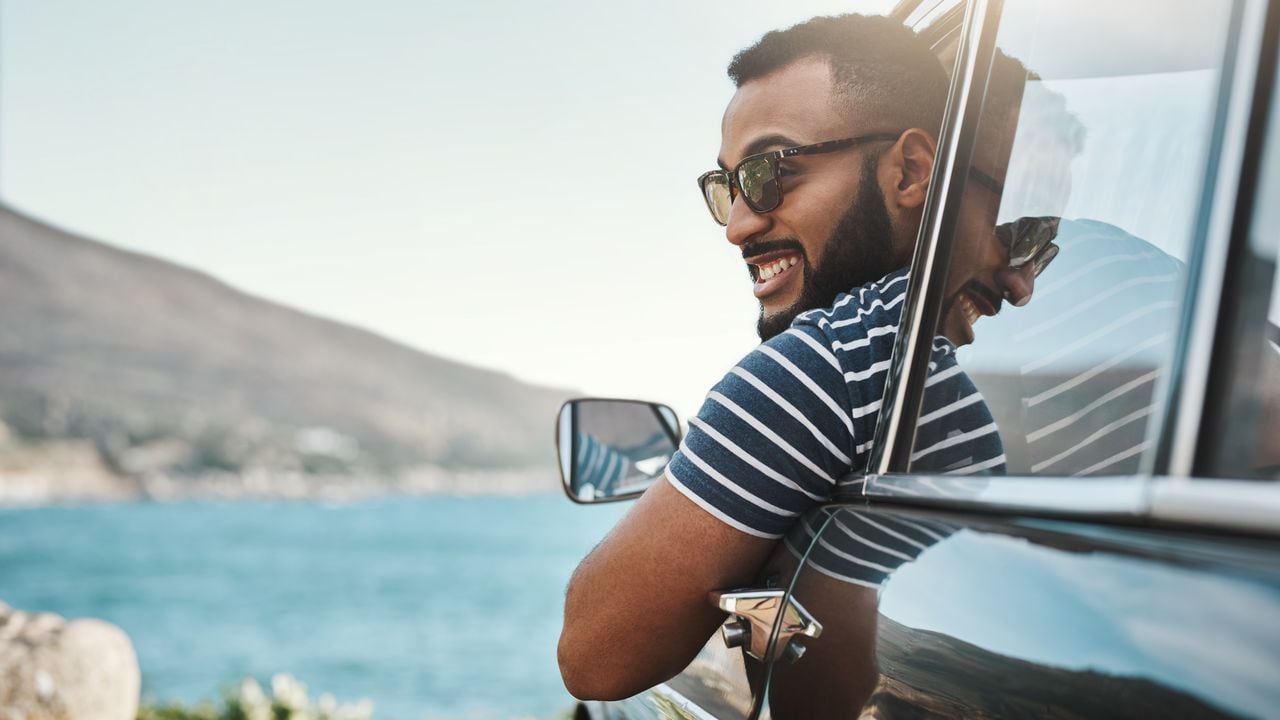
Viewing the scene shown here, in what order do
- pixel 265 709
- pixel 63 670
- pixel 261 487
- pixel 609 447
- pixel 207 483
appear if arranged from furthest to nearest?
pixel 261 487 → pixel 207 483 → pixel 265 709 → pixel 63 670 → pixel 609 447

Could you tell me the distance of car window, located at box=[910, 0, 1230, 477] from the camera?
0.98 m

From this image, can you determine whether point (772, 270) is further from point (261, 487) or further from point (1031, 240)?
point (261, 487)

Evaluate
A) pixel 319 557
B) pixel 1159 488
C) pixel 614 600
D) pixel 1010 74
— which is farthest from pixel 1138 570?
pixel 319 557

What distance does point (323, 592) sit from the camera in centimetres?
7125

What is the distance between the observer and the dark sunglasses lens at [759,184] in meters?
1.90

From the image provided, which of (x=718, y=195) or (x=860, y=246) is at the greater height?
(x=718, y=195)

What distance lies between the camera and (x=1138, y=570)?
840 mm

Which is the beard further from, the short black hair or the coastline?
the coastline

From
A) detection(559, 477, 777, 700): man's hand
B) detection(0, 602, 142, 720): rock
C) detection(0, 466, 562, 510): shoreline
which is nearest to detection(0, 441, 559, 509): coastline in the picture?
detection(0, 466, 562, 510): shoreline

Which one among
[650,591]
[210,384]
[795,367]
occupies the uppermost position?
[795,367]

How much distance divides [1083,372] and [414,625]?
61403mm

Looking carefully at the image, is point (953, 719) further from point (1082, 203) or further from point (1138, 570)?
point (1082, 203)

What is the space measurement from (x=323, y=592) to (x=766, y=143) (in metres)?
74.2

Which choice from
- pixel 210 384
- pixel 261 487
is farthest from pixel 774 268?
pixel 210 384
